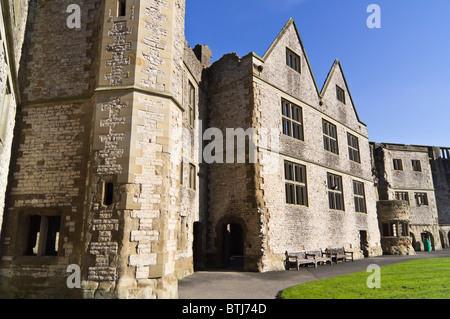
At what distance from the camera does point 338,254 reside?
58.0 ft

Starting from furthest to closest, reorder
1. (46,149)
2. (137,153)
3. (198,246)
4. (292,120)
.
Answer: (292,120), (198,246), (46,149), (137,153)

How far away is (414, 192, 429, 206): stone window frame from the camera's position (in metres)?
31.9

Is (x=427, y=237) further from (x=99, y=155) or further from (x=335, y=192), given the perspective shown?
(x=99, y=155)

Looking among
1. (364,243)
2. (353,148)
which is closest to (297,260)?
(364,243)

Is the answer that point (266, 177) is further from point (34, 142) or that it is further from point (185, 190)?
point (34, 142)

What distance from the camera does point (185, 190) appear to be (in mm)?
13258

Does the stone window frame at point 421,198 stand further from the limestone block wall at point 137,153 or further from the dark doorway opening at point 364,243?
the limestone block wall at point 137,153

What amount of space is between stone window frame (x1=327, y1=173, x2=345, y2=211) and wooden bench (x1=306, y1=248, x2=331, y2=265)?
3.23 metres

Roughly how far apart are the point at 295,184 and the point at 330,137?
5.92 meters

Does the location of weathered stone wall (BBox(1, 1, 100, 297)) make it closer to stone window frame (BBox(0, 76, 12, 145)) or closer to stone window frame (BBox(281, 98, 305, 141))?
stone window frame (BBox(0, 76, 12, 145))

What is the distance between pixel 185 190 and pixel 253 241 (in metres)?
3.77

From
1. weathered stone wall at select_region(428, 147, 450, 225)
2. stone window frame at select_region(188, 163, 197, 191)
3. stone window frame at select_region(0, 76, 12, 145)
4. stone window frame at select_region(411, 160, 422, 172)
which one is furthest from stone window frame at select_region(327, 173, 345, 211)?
weathered stone wall at select_region(428, 147, 450, 225)

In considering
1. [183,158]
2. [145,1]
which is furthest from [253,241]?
[145,1]
